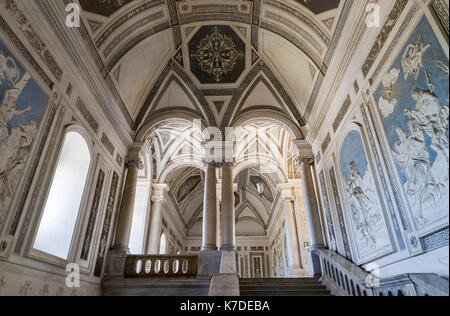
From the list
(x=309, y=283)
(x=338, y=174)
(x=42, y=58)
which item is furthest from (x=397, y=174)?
(x=42, y=58)

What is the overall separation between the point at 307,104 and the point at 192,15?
4.44m

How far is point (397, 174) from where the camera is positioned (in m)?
4.34

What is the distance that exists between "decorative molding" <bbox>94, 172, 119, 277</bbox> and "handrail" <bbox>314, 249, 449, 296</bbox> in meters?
5.41

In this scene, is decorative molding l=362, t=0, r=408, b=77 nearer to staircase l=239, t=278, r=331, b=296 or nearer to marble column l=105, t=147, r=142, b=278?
staircase l=239, t=278, r=331, b=296

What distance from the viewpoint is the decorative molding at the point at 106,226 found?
6895 millimetres

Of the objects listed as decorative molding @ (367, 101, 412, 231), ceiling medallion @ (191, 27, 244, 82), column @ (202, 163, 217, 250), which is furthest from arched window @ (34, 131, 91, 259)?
decorative molding @ (367, 101, 412, 231)

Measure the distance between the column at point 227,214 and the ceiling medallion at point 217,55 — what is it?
3333mm

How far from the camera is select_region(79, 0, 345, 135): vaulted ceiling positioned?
7008 mm

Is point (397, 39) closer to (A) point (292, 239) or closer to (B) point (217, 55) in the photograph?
(B) point (217, 55)

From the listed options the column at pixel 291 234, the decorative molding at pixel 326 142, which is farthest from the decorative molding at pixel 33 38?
the column at pixel 291 234

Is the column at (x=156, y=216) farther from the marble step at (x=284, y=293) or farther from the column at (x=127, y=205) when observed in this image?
the marble step at (x=284, y=293)

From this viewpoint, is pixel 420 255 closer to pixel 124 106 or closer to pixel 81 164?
pixel 81 164

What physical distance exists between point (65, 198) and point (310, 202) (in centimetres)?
640

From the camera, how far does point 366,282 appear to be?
4820 millimetres
